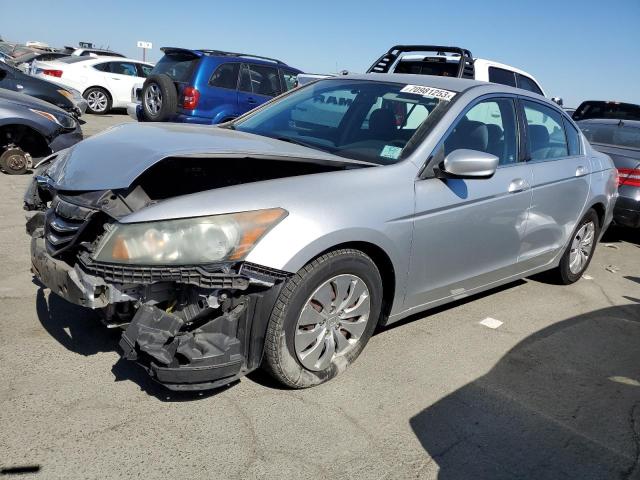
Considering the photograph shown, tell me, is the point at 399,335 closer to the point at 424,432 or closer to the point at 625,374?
the point at 424,432

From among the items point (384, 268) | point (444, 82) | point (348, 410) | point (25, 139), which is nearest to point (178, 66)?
point (25, 139)

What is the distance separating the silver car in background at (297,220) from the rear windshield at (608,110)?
31.3ft

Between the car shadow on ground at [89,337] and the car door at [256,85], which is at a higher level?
the car door at [256,85]

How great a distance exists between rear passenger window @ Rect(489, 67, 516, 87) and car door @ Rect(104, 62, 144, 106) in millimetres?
10732

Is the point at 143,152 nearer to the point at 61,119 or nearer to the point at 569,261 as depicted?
the point at 569,261

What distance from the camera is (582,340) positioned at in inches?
170

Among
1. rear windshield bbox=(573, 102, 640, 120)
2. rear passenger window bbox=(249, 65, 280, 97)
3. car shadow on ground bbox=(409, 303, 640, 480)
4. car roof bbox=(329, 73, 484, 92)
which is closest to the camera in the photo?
car shadow on ground bbox=(409, 303, 640, 480)

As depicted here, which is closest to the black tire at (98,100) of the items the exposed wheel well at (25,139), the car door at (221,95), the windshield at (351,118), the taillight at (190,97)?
the car door at (221,95)

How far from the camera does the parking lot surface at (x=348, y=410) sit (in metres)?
2.54

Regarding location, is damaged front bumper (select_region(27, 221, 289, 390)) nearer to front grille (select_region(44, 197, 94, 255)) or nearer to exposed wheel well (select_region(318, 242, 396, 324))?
A: front grille (select_region(44, 197, 94, 255))

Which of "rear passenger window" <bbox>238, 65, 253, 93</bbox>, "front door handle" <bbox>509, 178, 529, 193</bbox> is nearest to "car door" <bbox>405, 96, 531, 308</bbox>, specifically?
"front door handle" <bbox>509, 178, 529, 193</bbox>

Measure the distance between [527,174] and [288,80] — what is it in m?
8.21

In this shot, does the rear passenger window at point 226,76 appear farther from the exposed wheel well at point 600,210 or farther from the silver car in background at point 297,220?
the exposed wheel well at point 600,210

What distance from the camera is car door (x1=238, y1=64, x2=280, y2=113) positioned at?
403 inches
